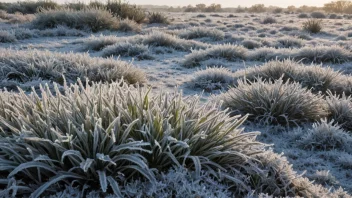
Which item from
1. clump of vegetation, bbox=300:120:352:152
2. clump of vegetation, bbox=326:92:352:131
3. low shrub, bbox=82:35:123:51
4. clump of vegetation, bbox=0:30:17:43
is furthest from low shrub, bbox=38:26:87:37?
clump of vegetation, bbox=300:120:352:152

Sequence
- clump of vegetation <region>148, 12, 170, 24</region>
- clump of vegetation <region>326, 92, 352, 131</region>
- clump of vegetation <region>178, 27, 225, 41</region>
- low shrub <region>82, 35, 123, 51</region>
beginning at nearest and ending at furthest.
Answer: clump of vegetation <region>326, 92, 352, 131</region> → low shrub <region>82, 35, 123, 51</region> → clump of vegetation <region>178, 27, 225, 41</region> → clump of vegetation <region>148, 12, 170, 24</region>

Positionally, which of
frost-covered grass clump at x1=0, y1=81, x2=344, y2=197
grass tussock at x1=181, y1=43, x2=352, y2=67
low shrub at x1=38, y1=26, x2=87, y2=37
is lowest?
low shrub at x1=38, y1=26, x2=87, y2=37

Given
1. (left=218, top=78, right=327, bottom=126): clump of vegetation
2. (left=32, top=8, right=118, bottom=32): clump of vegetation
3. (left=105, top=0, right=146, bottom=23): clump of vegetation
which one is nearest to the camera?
(left=218, top=78, right=327, bottom=126): clump of vegetation

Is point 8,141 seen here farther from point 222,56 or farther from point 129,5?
point 129,5

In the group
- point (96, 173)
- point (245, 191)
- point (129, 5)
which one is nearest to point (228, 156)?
point (245, 191)

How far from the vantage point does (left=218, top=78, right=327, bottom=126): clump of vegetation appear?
12.8 feet

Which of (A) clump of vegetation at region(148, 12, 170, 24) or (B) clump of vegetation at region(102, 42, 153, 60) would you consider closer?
(B) clump of vegetation at region(102, 42, 153, 60)

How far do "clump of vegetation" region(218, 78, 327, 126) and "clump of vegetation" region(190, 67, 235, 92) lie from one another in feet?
4.91

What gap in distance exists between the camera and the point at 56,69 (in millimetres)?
5219

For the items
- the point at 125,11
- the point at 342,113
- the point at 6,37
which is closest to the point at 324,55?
the point at 342,113

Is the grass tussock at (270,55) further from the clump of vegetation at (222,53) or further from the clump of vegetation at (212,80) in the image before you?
the clump of vegetation at (212,80)

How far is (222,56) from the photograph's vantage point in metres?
8.23

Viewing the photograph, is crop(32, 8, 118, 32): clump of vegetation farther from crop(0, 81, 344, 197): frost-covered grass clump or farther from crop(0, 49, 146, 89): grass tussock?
crop(0, 81, 344, 197): frost-covered grass clump

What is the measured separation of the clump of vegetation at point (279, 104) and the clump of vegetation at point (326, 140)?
377 mm
